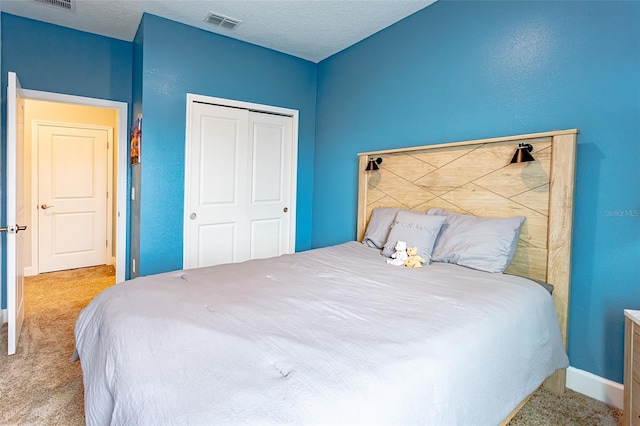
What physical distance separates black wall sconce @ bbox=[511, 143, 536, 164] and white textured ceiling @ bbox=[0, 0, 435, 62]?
150 centimetres

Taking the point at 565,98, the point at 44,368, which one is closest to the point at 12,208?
the point at 44,368

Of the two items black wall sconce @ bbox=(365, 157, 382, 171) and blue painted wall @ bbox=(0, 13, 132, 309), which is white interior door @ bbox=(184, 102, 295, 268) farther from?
black wall sconce @ bbox=(365, 157, 382, 171)

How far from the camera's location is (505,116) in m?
2.26

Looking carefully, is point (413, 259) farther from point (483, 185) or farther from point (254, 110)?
point (254, 110)

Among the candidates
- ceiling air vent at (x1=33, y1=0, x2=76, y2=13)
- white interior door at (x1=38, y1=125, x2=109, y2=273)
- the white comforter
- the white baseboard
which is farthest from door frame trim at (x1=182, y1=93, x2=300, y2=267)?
the white baseboard

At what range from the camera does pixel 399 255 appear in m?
2.20

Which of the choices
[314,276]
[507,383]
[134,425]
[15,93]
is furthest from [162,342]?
[15,93]

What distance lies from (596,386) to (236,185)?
10.6ft

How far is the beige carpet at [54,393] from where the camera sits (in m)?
1.70

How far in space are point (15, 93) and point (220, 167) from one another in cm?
161

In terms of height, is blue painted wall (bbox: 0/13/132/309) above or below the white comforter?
above

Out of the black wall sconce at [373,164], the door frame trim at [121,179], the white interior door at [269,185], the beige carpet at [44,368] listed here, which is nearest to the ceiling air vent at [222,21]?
the white interior door at [269,185]

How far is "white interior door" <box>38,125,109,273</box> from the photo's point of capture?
15.0 feet

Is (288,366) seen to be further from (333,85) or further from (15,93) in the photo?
(333,85)
